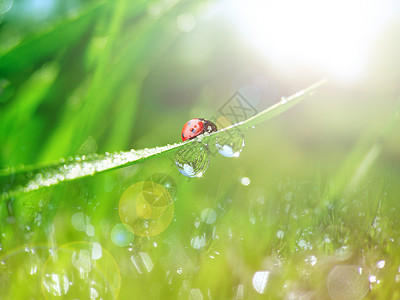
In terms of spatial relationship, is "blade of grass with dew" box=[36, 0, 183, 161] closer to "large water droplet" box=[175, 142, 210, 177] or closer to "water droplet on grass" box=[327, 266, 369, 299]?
"large water droplet" box=[175, 142, 210, 177]

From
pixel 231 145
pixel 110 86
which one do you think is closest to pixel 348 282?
pixel 231 145

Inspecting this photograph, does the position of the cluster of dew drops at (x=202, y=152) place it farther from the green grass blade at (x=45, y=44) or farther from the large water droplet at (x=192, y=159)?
the green grass blade at (x=45, y=44)

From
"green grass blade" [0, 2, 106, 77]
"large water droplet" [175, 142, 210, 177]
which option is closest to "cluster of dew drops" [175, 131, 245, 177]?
"large water droplet" [175, 142, 210, 177]

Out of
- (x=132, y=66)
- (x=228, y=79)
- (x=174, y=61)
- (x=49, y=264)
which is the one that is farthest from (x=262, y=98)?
(x=49, y=264)

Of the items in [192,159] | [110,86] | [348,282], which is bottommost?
[348,282]

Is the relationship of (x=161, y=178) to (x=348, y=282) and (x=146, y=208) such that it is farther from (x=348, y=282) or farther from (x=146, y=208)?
(x=348, y=282)

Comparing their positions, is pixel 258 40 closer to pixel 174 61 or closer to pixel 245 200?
pixel 174 61

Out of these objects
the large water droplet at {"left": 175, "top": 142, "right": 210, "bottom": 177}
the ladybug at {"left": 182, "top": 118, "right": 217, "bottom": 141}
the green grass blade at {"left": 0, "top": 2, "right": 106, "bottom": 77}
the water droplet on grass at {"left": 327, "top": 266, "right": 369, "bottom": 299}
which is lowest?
the water droplet on grass at {"left": 327, "top": 266, "right": 369, "bottom": 299}
